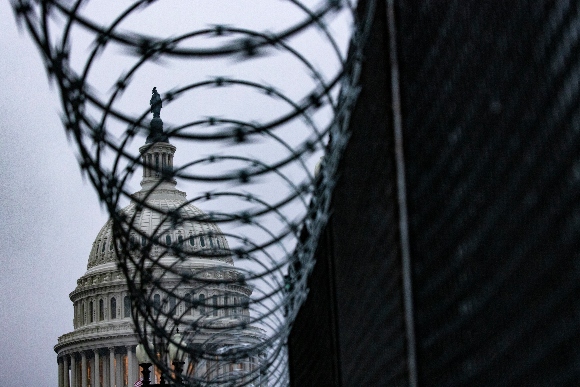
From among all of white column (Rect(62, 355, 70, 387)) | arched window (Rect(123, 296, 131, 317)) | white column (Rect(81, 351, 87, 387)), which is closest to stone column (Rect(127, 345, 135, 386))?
arched window (Rect(123, 296, 131, 317))

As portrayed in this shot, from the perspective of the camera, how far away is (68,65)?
15.0ft

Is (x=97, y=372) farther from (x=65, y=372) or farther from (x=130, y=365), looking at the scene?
(x=65, y=372)

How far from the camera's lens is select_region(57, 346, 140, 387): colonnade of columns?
121 metres

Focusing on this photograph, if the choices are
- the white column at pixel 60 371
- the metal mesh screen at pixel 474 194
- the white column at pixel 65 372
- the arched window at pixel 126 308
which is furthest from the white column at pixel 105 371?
the metal mesh screen at pixel 474 194

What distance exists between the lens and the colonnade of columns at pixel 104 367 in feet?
397

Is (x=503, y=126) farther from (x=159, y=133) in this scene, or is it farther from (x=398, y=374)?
(x=159, y=133)

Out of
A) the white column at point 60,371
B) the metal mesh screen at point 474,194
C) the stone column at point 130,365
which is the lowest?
the metal mesh screen at point 474,194

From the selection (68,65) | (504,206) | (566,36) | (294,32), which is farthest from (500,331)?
(68,65)

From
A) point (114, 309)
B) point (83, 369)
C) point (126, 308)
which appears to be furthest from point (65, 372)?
point (126, 308)

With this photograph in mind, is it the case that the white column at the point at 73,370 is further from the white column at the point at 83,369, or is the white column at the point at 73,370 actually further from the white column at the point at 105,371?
the white column at the point at 105,371

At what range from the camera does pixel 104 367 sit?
12450 cm

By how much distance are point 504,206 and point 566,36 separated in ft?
1.98

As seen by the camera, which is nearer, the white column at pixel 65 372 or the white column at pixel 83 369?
the white column at pixel 83 369

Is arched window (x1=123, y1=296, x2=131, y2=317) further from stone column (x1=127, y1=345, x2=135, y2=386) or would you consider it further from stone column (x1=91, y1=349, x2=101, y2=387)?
stone column (x1=91, y1=349, x2=101, y2=387)
